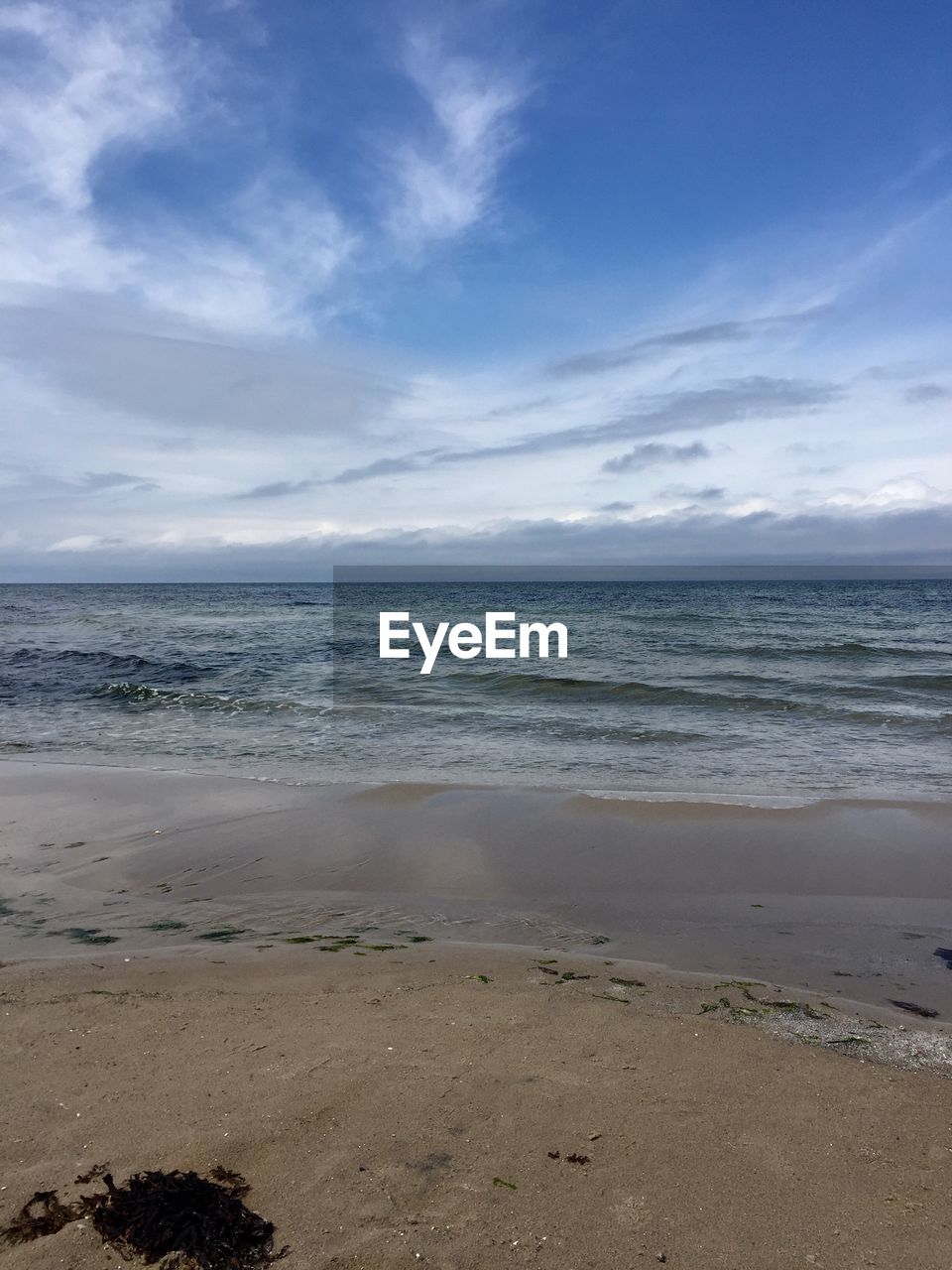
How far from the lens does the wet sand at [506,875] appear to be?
17.5 ft

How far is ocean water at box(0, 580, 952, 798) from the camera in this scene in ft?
35.2

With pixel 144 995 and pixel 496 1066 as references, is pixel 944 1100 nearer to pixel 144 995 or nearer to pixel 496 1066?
pixel 496 1066

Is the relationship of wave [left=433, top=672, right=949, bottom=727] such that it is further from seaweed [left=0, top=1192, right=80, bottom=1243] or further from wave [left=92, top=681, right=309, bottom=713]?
seaweed [left=0, top=1192, right=80, bottom=1243]

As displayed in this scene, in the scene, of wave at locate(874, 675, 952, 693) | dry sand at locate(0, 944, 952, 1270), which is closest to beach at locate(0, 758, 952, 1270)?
dry sand at locate(0, 944, 952, 1270)

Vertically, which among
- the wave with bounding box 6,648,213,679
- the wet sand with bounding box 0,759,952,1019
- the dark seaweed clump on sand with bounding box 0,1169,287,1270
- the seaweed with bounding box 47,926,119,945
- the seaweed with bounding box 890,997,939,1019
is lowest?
the wet sand with bounding box 0,759,952,1019

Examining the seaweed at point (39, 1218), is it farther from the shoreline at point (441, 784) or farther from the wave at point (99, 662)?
the wave at point (99, 662)

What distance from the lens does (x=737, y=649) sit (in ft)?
80.3

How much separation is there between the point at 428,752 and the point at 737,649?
15485mm

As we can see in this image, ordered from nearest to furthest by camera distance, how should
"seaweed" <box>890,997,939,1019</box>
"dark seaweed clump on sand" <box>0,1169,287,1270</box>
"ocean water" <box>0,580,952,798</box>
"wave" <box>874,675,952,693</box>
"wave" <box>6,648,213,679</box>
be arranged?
"dark seaweed clump on sand" <box>0,1169,287,1270</box> → "seaweed" <box>890,997,939,1019</box> → "ocean water" <box>0,580,952,798</box> → "wave" <box>874,675,952,693</box> → "wave" <box>6,648,213,679</box>

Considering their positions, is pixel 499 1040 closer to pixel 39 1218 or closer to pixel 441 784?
pixel 39 1218

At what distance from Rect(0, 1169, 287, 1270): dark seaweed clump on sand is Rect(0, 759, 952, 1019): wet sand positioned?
2527mm

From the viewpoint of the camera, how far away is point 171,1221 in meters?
2.63

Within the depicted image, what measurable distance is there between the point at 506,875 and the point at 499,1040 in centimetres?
286

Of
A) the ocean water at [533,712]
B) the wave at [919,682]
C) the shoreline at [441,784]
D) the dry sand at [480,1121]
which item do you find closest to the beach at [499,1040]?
the dry sand at [480,1121]
